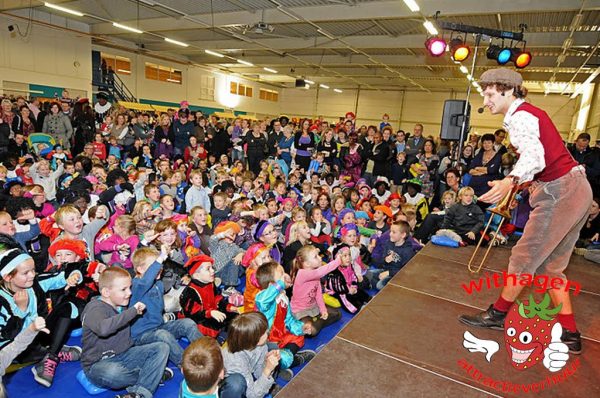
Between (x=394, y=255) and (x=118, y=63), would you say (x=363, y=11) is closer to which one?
(x=394, y=255)

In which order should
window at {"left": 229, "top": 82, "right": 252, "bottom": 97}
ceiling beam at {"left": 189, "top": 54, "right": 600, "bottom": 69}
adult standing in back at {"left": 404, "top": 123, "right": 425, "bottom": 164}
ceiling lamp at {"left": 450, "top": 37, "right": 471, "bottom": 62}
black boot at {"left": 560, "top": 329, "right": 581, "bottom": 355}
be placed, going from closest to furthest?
black boot at {"left": 560, "top": 329, "right": 581, "bottom": 355}, ceiling lamp at {"left": 450, "top": 37, "right": 471, "bottom": 62}, adult standing in back at {"left": 404, "top": 123, "right": 425, "bottom": 164}, ceiling beam at {"left": 189, "top": 54, "right": 600, "bottom": 69}, window at {"left": 229, "top": 82, "right": 252, "bottom": 97}

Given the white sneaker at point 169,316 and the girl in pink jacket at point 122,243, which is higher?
the girl in pink jacket at point 122,243

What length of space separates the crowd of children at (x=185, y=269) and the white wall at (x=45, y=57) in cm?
827

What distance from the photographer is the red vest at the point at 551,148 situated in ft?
6.54

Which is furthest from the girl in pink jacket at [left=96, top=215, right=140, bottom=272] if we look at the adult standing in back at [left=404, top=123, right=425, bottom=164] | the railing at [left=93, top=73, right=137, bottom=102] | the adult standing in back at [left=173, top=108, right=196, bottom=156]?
the railing at [left=93, top=73, right=137, bottom=102]

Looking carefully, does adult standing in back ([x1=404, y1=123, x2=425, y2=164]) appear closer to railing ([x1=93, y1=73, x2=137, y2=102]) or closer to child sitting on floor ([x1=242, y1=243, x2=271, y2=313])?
child sitting on floor ([x1=242, y1=243, x2=271, y2=313])

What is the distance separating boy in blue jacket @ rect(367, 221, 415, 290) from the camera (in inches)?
170

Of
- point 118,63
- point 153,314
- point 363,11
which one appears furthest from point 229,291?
point 118,63

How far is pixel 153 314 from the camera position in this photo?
2.84 metres

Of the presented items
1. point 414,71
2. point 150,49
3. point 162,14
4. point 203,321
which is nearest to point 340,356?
point 203,321

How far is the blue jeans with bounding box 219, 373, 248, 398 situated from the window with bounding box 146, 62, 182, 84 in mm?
19438

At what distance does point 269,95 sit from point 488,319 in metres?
27.6

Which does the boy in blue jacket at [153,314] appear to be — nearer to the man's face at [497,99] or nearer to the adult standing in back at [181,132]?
the man's face at [497,99]

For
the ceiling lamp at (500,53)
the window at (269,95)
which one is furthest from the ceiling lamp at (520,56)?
the window at (269,95)
